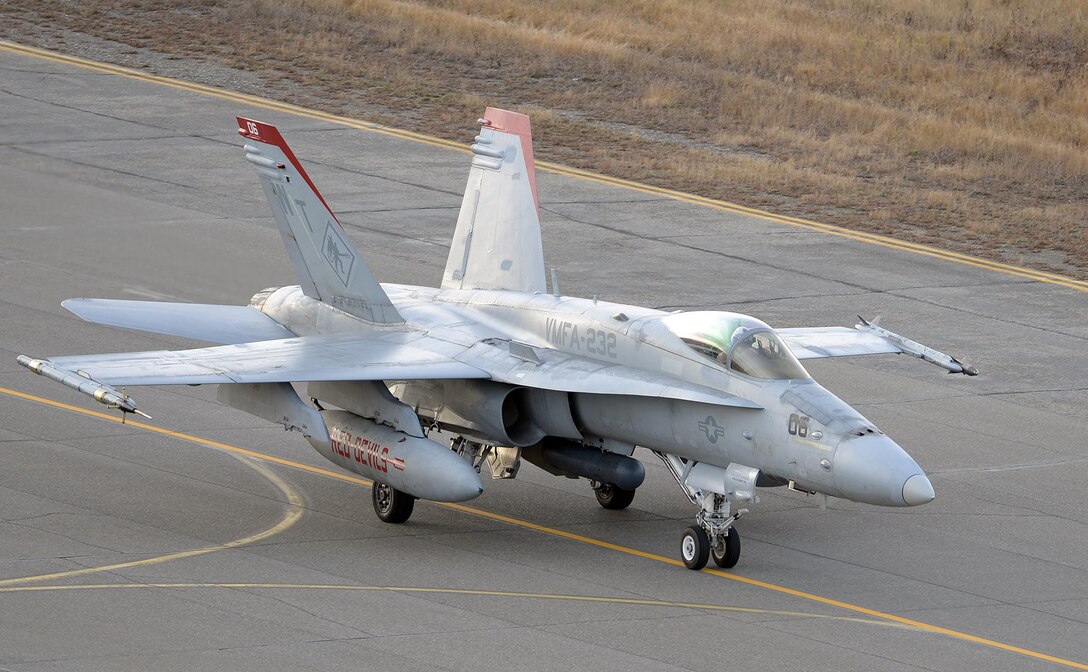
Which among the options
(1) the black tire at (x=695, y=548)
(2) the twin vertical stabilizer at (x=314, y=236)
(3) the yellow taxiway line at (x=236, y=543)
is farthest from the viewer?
(2) the twin vertical stabilizer at (x=314, y=236)

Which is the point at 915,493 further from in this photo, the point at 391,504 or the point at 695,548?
the point at 391,504

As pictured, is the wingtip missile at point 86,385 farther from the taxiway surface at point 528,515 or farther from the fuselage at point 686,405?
the fuselage at point 686,405

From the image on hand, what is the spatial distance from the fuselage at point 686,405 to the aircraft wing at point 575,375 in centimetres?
9

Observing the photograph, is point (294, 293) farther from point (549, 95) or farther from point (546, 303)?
point (549, 95)

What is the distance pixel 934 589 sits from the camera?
58.1 ft

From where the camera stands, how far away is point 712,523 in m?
17.8

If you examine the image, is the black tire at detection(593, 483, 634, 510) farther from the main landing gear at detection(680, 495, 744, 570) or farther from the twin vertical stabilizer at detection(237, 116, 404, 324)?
the twin vertical stabilizer at detection(237, 116, 404, 324)

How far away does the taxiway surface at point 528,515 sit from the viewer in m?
15.5

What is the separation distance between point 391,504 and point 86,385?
4097mm

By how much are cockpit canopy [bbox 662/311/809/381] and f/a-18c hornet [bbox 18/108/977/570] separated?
21 mm

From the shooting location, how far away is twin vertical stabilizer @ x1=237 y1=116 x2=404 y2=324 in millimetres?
20188

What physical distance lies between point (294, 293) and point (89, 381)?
4.89m

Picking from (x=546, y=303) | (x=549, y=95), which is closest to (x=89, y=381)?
(x=546, y=303)

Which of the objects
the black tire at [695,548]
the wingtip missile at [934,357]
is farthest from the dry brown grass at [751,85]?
the black tire at [695,548]
